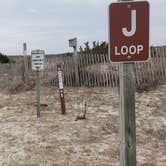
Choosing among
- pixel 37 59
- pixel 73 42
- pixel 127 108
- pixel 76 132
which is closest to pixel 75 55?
pixel 73 42

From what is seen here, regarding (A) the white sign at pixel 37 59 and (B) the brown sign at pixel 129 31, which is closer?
(B) the brown sign at pixel 129 31

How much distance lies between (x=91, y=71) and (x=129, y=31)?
1009 centimetres

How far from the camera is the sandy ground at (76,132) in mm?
6746

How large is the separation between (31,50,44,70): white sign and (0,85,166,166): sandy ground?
1266 millimetres

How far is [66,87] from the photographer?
44.3 feet

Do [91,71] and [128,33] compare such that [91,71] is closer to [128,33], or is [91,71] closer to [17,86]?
[17,86]

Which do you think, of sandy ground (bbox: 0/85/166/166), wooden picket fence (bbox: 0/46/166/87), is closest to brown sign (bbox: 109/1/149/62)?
sandy ground (bbox: 0/85/166/166)

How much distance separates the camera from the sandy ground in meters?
6.75

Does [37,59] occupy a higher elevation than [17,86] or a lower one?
higher

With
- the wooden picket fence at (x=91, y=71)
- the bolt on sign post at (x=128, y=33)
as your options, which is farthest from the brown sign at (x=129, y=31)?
the wooden picket fence at (x=91, y=71)

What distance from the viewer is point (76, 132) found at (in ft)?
26.7

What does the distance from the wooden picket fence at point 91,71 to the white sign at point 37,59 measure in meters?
3.45

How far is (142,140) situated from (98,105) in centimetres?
304

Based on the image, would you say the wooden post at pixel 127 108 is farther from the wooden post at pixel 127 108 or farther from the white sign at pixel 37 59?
the white sign at pixel 37 59
